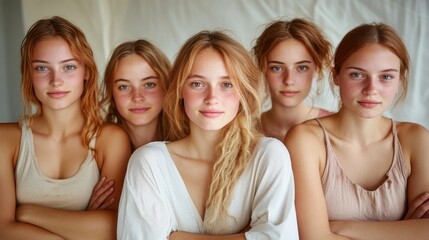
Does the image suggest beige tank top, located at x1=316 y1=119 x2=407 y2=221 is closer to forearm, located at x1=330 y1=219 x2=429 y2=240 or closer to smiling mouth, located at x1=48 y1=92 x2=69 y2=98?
forearm, located at x1=330 y1=219 x2=429 y2=240

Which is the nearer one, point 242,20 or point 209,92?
point 209,92

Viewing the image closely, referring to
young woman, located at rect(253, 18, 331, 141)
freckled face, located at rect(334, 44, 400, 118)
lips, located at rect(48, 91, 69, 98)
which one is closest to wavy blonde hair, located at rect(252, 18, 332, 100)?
young woman, located at rect(253, 18, 331, 141)

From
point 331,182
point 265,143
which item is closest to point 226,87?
point 265,143

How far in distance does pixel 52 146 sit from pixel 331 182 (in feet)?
3.11

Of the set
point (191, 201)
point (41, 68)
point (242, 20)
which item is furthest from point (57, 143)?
point (242, 20)

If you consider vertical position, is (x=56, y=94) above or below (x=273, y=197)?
above

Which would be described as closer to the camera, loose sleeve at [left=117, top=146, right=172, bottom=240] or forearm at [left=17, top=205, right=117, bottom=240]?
loose sleeve at [left=117, top=146, right=172, bottom=240]

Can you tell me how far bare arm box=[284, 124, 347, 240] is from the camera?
58.5 inches

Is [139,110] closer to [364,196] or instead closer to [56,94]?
[56,94]

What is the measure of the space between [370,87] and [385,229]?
43 cm

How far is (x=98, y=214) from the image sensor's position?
1573 mm

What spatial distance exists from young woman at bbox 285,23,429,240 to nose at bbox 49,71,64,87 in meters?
0.77

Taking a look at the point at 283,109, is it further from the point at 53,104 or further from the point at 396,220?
the point at 53,104

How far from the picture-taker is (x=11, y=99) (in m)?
2.79
